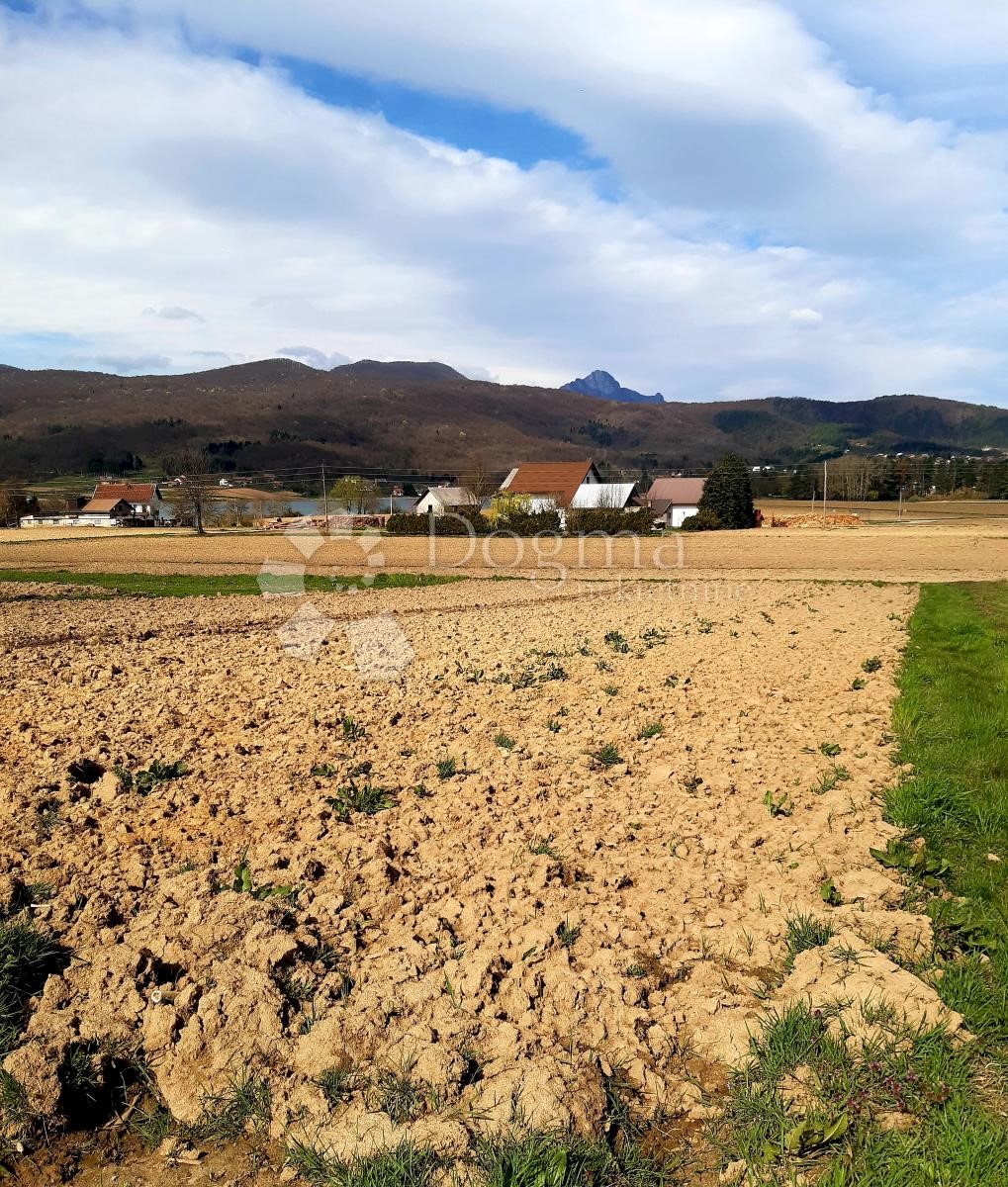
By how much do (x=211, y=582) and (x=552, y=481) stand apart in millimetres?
73273

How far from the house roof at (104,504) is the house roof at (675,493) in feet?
277

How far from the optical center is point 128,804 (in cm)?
676

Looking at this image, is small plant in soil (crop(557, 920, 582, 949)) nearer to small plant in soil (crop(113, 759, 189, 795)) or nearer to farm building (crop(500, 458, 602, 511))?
small plant in soil (crop(113, 759, 189, 795))

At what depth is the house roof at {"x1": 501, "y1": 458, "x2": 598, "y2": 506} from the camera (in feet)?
327

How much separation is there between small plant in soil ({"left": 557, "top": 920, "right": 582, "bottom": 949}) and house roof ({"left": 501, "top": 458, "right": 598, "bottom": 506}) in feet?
302

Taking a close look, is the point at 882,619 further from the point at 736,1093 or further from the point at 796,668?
the point at 736,1093

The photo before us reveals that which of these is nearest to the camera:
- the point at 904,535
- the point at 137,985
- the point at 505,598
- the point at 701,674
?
the point at 137,985

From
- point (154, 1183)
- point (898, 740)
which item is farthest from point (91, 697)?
point (898, 740)

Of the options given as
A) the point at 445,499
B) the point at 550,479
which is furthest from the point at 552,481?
the point at 445,499

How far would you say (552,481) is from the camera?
10300 centimetres

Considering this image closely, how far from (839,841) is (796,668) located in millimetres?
6355

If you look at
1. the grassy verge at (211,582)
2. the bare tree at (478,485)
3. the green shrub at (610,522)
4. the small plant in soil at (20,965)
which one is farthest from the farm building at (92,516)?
the small plant in soil at (20,965)

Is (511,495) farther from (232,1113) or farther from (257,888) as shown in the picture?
(232,1113)

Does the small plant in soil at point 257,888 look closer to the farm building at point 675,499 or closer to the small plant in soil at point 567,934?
the small plant in soil at point 567,934
